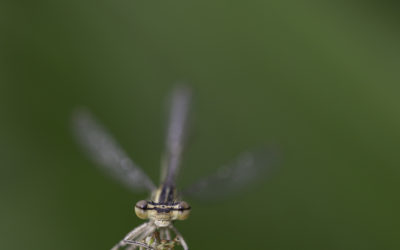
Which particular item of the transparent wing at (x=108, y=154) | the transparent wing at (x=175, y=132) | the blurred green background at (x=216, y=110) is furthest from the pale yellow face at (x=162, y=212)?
the blurred green background at (x=216, y=110)

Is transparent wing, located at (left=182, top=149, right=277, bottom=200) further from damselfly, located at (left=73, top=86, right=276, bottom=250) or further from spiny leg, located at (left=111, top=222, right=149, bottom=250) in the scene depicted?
spiny leg, located at (left=111, top=222, right=149, bottom=250)

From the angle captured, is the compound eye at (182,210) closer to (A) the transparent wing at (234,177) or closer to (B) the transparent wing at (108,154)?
(A) the transparent wing at (234,177)

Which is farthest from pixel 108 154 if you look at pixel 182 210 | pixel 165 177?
pixel 182 210

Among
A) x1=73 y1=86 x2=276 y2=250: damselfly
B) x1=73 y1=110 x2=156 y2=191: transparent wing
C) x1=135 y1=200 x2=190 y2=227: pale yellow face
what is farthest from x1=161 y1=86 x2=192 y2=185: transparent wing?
x1=135 y1=200 x2=190 y2=227: pale yellow face

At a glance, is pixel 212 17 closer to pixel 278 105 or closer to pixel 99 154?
pixel 278 105

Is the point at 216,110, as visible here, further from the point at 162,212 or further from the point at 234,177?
the point at 162,212

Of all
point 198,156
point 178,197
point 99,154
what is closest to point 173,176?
point 178,197
